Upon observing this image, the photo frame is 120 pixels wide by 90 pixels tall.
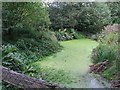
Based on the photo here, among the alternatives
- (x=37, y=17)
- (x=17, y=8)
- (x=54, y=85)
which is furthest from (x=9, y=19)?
(x=54, y=85)

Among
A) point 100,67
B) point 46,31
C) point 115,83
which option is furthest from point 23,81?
→ point 46,31

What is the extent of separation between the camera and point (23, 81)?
3799 millimetres

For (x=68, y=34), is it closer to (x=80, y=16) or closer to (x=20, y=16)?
(x=80, y=16)

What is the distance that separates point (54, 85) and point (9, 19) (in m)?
3.38

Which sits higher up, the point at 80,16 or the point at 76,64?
the point at 80,16

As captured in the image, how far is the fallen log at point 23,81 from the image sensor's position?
371cm

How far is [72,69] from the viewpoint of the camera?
5.42m

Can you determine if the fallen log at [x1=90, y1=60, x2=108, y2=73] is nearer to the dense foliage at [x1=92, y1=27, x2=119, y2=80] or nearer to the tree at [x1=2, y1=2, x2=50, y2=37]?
the dense foliage at [x1=92, y1=27, x2=119, y2=80]

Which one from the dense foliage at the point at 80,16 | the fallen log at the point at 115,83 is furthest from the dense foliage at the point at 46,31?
the fallen log at the point at 115,83

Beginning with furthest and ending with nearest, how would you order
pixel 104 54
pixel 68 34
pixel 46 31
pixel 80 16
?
pixel 80 16 → pixel 68 34 → pixel 46 31 → pixel 104 54

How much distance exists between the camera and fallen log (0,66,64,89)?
3.71 m

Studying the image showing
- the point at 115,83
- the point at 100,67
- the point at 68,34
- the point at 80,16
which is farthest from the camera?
the point at 80,16

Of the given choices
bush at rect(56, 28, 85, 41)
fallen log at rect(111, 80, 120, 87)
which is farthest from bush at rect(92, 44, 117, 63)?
bush at rect(56, 28, 85, 41)

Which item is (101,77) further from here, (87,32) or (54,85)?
(87,32)
